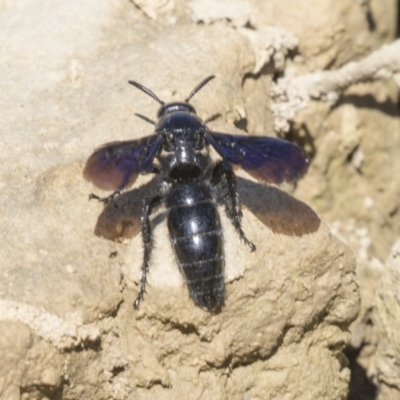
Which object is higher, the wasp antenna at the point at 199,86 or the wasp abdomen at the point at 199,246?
the wasp antenna at the point at 199,86

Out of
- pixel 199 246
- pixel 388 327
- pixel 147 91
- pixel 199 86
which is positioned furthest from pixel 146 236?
pixel 388 327

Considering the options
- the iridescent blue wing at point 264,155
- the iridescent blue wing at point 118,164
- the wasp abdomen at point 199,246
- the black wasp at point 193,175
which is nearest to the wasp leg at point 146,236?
the black wasp at point 193,175

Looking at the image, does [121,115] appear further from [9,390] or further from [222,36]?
[9,390]

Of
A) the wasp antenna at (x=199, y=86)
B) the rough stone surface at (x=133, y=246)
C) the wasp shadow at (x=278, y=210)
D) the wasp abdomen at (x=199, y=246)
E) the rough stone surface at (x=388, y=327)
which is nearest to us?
the rough stone surface at (x=133, y=246)

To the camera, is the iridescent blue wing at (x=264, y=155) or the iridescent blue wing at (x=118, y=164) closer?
the iridescent blue wing at (x=118, y=164)

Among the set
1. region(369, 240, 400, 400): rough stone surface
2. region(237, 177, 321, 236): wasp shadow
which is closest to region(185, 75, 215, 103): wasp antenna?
region(237, 177, 321, 236): wasp shadow

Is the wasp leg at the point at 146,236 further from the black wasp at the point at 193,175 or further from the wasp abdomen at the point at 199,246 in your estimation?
the wasp abdomen at the point at 199,246

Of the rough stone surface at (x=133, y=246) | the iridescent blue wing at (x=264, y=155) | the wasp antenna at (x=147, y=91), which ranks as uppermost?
the iridescent blue wing at (x=264, y=155)

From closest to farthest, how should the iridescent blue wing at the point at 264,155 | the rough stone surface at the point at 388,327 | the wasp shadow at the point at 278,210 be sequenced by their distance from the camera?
the iridescent blue wing at the point at 264,155 → the wasp shadow at the point at 278,210 → the rough stone surface at the point at 388,327

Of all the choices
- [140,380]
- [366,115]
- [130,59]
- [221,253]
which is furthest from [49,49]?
[366,115]

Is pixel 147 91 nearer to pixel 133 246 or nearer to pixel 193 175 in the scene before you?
pixel 193 175
